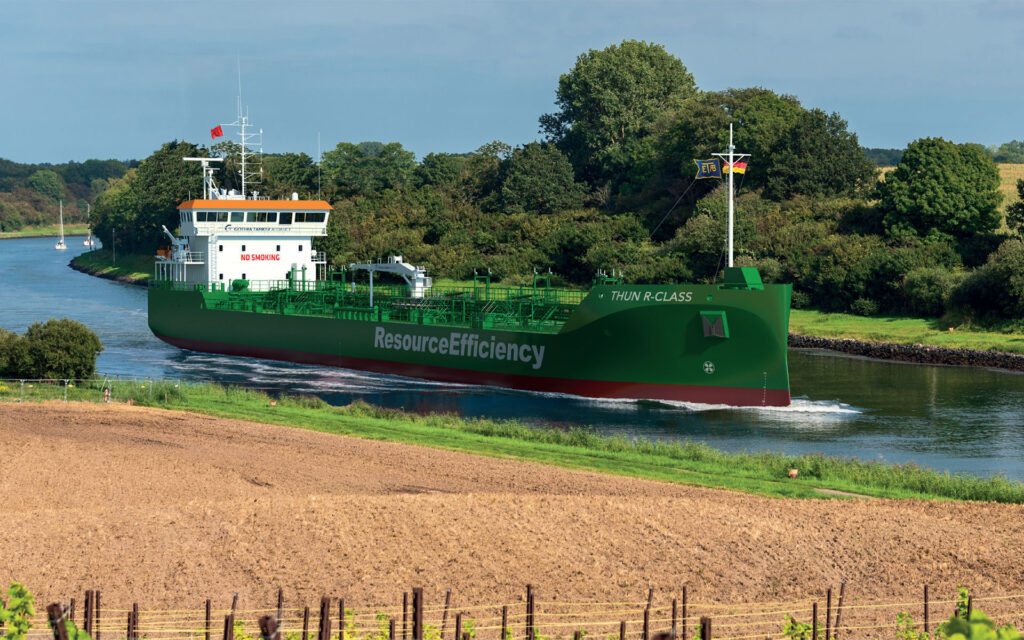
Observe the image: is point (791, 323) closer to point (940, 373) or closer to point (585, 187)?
point (940, 373)

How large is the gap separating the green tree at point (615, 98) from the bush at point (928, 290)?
167 feet

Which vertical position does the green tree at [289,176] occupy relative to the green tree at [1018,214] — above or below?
above

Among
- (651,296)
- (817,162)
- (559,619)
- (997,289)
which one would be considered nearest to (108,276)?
(817,162)

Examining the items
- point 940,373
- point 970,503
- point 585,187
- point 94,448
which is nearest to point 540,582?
point 970,503

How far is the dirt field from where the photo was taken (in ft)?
46.8

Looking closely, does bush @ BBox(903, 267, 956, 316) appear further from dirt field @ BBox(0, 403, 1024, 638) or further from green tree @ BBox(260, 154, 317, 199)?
green tree @ BBox(260, 154, 317, 199)

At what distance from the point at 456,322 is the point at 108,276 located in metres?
77.5

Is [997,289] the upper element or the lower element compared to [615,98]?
lower

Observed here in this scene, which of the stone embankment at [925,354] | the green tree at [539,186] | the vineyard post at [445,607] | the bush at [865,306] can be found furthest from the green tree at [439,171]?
the vineyard post at [445,607]

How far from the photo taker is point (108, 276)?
10894 centimetres

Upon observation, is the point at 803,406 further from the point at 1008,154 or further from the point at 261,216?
the point at 1008,154

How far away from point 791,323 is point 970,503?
119 ft

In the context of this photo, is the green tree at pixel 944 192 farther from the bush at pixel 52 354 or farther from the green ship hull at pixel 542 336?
the bush at pixel 52 354

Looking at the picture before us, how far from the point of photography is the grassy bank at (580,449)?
21953mm
